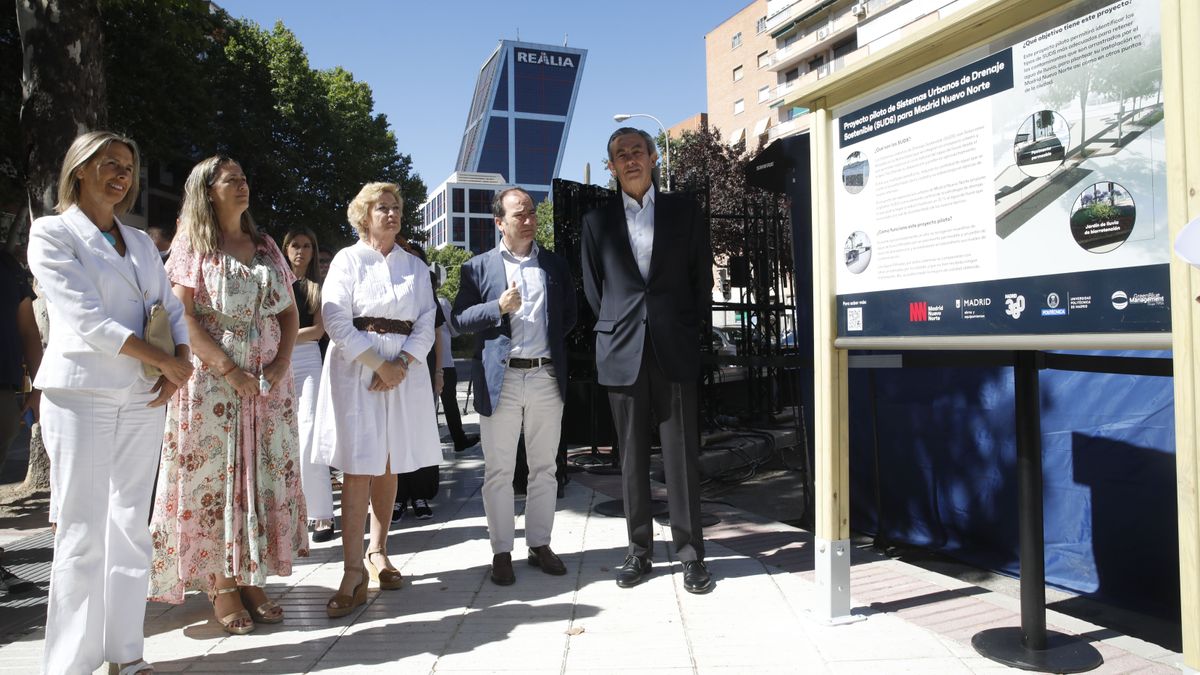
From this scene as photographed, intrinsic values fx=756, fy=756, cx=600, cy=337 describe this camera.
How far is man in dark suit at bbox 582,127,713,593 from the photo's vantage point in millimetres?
3994

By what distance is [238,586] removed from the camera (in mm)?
3551

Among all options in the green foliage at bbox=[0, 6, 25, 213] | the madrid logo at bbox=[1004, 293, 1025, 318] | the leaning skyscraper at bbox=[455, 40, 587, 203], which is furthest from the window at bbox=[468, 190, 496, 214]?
the madrid logo at bbox=[1004, 293, 1025, 318]

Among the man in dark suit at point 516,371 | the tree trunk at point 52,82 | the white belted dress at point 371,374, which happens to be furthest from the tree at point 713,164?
the white belted dress at point 371,374

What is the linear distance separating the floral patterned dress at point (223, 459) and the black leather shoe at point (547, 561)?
53.1 inches

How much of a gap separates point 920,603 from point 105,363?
3608mm

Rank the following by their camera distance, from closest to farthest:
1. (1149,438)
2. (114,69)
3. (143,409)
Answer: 1. (143,409)
2. (1149,438)
3. (114,69)

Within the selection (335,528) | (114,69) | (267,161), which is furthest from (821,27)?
(335,528)

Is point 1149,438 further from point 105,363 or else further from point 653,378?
point 105,363

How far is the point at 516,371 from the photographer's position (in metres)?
4.19

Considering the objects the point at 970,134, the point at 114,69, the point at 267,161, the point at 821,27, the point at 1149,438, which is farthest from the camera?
the point at 821,27

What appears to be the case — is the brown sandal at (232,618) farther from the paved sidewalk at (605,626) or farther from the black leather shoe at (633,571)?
the black leather shoe at (633,571)

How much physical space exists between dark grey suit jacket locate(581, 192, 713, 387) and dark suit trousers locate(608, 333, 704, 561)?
0.27ft

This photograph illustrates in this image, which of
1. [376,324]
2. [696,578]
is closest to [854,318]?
[696,578]

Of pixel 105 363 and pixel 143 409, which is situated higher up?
pixel 105 363
